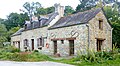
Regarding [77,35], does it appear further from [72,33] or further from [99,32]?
[99,32]

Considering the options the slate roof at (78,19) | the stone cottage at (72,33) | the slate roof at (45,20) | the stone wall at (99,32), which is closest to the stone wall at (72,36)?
the stone cottage at (72,33)

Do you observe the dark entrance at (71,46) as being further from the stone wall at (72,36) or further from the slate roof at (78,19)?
the slate roof at (78,19)

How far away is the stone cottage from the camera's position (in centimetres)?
2520

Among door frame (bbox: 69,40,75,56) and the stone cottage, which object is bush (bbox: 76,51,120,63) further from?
door frame (bbox: 69,40,75,56)

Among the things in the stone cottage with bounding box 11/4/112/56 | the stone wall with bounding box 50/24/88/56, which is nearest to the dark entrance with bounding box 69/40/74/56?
the stone cottage with bounding box 11/4/112/56

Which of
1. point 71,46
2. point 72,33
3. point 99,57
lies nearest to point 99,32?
point 72,33

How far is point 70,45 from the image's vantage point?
88.9 feet

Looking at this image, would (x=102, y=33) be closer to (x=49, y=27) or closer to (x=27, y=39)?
(x=49, y=27)

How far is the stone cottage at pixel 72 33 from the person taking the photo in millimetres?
25203

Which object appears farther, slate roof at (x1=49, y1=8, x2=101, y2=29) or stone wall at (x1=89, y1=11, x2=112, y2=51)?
slate roof at (x1=49, y1=8, x2=101, y2=29)

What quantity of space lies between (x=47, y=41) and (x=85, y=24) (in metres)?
8.01

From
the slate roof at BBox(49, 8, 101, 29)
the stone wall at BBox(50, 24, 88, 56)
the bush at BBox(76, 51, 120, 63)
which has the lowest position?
the bush at BBox(76, 51, 120, 63)

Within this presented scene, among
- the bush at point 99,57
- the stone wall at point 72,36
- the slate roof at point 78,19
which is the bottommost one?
the bush at point 99,57

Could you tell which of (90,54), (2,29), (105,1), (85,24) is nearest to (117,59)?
(90,54)
